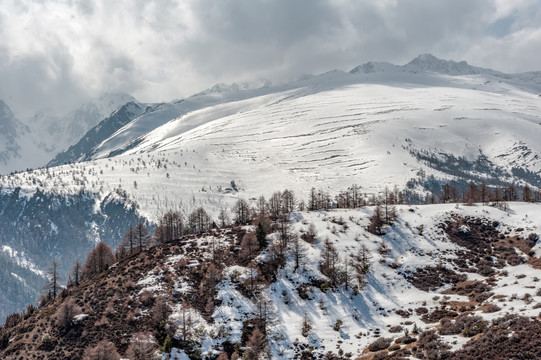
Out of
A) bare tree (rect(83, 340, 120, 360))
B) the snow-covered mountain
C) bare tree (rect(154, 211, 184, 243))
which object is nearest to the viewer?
bare tree (rect(83, 340, 120, 360))

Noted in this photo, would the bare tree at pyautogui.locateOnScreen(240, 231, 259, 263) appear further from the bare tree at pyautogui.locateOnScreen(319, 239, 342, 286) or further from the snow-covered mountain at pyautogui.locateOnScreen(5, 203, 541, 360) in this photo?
the bare tree at pyautogui.locateOnScreen(319, 239, 342, 286)

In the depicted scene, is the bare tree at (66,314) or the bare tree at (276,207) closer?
the bare tree at (66,314)

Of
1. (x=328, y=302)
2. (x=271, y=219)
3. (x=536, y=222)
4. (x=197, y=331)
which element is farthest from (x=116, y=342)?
(x=536, y=222)

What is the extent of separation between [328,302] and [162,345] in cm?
3820

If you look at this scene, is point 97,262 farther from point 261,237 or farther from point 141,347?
point 141,347

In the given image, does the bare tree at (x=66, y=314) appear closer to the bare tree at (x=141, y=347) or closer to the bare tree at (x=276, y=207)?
the bare tree at (x=141, y=347)

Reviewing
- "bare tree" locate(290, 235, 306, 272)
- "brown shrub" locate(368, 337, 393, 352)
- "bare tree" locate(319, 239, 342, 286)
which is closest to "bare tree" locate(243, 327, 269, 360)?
"brown shrub" locate(368, 337, 393, 352)

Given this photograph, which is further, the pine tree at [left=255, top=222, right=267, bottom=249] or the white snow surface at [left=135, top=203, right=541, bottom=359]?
the pine tree at [left=255, top=222, right=267, bottom=249]

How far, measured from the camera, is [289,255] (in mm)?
108438

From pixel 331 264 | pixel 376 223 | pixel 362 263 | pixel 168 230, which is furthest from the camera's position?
pixel 168 230

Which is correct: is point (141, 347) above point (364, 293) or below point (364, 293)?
above

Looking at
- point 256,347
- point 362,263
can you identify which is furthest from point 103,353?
point 362,263

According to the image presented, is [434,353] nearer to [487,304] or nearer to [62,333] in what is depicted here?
[487,304]

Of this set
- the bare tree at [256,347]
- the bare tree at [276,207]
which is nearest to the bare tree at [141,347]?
the bare tree at [256,347]
